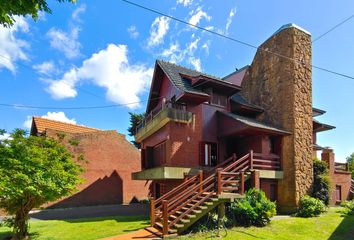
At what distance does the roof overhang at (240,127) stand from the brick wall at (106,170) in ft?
46.9

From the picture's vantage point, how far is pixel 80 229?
46.3 feet

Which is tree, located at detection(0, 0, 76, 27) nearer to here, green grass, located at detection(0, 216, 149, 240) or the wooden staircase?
the wooden staircase

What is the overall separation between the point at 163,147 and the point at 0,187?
11.1 metres

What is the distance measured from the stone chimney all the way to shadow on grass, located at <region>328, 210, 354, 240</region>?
3040mm

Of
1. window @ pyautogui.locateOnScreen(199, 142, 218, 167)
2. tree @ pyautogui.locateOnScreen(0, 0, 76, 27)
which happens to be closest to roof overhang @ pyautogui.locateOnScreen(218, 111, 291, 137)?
window @ pyautogui.locateOnScreen(199, 142, 218, 167)

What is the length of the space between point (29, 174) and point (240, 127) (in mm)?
11883

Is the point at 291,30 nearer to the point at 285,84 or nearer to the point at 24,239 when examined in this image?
the point at 285,84

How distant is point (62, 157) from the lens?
12781mm

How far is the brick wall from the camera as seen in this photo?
2639 centimetres

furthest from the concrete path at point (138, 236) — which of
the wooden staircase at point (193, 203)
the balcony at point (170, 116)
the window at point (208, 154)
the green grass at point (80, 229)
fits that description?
the window at point (208, 154)

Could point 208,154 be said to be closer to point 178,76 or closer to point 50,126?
point 178,76

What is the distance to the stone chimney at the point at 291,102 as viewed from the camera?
56.9 ft

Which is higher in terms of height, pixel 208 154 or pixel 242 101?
pixel 242 101

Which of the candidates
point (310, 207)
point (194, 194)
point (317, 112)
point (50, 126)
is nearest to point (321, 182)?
point (310, 207)
